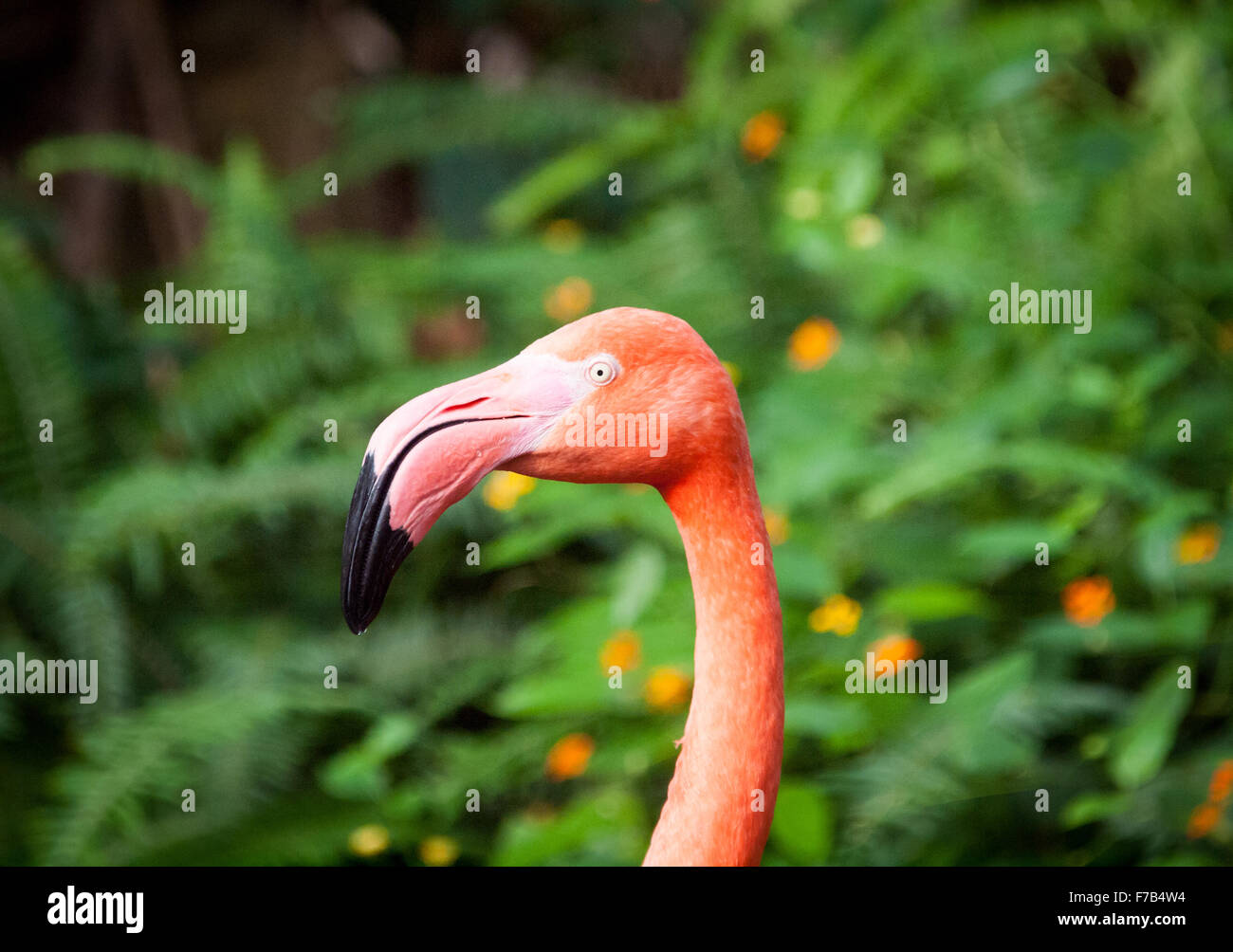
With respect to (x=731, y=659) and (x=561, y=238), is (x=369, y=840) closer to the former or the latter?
(x=731, y=659)

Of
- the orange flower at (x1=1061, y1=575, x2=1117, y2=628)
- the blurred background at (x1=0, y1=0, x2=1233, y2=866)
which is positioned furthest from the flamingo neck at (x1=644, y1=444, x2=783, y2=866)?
the orange flower at (x1=1061, y1=575, x2=1117, y2=628)

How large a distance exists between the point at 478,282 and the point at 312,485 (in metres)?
0.64

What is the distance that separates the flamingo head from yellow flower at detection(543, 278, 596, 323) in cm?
146

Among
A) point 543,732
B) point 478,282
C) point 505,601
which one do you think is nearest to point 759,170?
point 478,282

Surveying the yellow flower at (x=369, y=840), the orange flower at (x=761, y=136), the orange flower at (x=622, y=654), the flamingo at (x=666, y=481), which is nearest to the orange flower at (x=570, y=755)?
the orange flower at (x=622, y=654)

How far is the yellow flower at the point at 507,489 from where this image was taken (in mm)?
1685

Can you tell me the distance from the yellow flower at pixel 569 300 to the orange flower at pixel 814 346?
42 centimetres

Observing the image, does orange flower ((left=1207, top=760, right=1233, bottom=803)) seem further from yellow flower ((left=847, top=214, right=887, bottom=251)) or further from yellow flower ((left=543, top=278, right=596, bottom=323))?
yellow flower ((left=543, top=278, right=596, bottom=323))

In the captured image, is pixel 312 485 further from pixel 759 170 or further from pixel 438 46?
pixel 438 46

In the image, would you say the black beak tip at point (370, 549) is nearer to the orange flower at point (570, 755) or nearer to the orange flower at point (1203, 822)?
the orange flower at point (570, 755)

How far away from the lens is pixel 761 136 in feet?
8.87

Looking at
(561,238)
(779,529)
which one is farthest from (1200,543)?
(561,238)

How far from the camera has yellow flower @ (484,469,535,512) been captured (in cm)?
169

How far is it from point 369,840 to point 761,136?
1820mm
